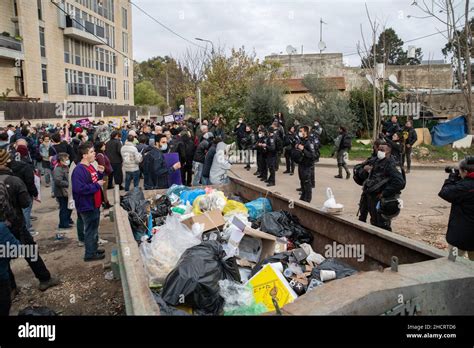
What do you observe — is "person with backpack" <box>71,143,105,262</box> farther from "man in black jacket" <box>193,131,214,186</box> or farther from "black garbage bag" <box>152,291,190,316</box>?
"man in black jacket" <box>193,131,214,186</box>

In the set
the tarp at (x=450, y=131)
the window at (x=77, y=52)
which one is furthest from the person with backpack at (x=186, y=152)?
the window at (x=77, y=52)

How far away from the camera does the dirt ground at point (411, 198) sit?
758 centimetres

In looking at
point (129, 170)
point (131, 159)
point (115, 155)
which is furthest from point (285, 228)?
point (115, 155)

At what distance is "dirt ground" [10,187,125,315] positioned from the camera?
496cm

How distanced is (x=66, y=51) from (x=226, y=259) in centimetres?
3595

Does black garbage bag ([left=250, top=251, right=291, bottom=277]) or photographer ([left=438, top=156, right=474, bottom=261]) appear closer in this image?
black garbage bag ([left=250, top=251, right=291, bottom=277])

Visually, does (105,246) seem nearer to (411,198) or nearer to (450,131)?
(411,198)

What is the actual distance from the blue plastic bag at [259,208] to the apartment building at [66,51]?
19.1 metres

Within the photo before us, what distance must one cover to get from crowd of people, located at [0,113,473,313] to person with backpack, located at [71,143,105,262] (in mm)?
15

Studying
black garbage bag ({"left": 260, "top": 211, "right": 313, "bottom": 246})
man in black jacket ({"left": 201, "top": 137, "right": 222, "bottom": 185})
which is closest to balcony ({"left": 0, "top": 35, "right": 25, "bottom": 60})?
man in black jacket ({"left": 201, "top": 137, "right": 222, "bottom": 185})

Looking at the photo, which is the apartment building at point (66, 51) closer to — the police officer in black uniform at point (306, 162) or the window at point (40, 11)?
the window at point (40, 11)

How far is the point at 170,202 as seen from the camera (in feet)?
21.6
